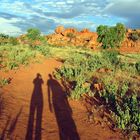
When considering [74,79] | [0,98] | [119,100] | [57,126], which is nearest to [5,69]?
[74,79]

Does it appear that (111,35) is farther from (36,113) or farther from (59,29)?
(36,113)

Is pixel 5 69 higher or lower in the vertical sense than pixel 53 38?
lower

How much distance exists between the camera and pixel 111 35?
57.7 metres

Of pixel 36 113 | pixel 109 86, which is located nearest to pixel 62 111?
pixel 36 113

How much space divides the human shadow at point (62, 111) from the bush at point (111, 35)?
1754 inches

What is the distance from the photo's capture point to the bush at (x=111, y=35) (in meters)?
58.2

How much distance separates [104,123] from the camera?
8.79 meters

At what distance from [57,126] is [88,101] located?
127 inches

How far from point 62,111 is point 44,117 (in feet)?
3.34

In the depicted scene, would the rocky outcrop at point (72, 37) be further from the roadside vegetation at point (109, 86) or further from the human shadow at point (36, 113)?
the human shadow at point (36, 113)

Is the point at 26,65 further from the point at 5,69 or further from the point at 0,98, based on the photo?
the point at 0,98

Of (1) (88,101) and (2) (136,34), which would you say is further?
(2) (136,34)

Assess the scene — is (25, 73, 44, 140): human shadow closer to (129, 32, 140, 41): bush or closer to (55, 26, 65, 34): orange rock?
(129, 32, 140, 41): bush

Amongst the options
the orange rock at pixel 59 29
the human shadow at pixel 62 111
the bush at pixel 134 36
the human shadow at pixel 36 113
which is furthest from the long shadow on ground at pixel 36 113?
the orange rock at pixel 59 29
